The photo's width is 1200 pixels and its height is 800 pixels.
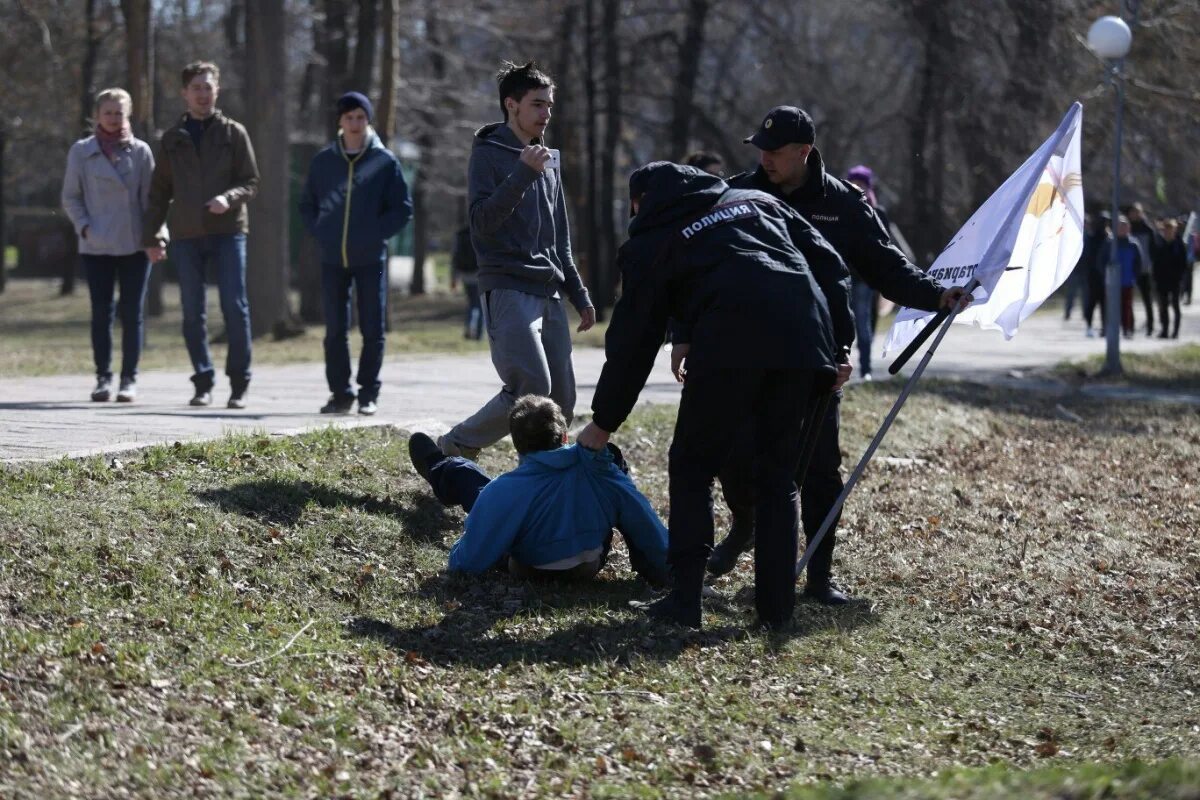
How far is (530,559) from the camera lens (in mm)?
7043

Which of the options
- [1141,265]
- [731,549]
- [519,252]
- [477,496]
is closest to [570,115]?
[1141,265]

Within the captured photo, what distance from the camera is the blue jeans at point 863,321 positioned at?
14625 millimetres

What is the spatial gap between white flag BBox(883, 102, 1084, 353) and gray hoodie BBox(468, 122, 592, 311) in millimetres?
1739

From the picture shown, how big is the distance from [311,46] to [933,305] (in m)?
28.2

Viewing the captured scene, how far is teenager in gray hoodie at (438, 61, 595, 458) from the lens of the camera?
7.49m

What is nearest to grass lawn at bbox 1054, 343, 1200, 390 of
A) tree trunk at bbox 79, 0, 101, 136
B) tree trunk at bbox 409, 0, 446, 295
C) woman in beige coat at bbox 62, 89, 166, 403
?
woman in beige coat at bbox 62, 89, 166, 403

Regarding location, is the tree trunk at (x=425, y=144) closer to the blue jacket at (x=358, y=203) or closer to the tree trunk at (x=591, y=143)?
the tree trunk at (x=591, y=143)

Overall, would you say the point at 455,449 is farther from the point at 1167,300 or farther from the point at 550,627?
the point at 1167,300

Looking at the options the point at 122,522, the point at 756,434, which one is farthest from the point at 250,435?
the point at 756,434

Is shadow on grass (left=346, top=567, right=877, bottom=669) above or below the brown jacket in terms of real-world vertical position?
below

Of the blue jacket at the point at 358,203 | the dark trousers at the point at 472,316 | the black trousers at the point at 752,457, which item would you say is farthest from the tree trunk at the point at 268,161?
the black trousers at the point at 752,457

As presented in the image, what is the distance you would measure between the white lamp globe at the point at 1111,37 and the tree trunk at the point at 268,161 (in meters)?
10.7

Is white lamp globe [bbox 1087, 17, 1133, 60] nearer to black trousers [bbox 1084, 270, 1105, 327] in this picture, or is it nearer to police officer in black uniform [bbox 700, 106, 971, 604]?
black trousers [bbox 1084, 270, 1105, 327]

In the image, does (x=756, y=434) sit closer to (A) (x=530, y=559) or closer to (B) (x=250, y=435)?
(A) (x=530, y=559)
